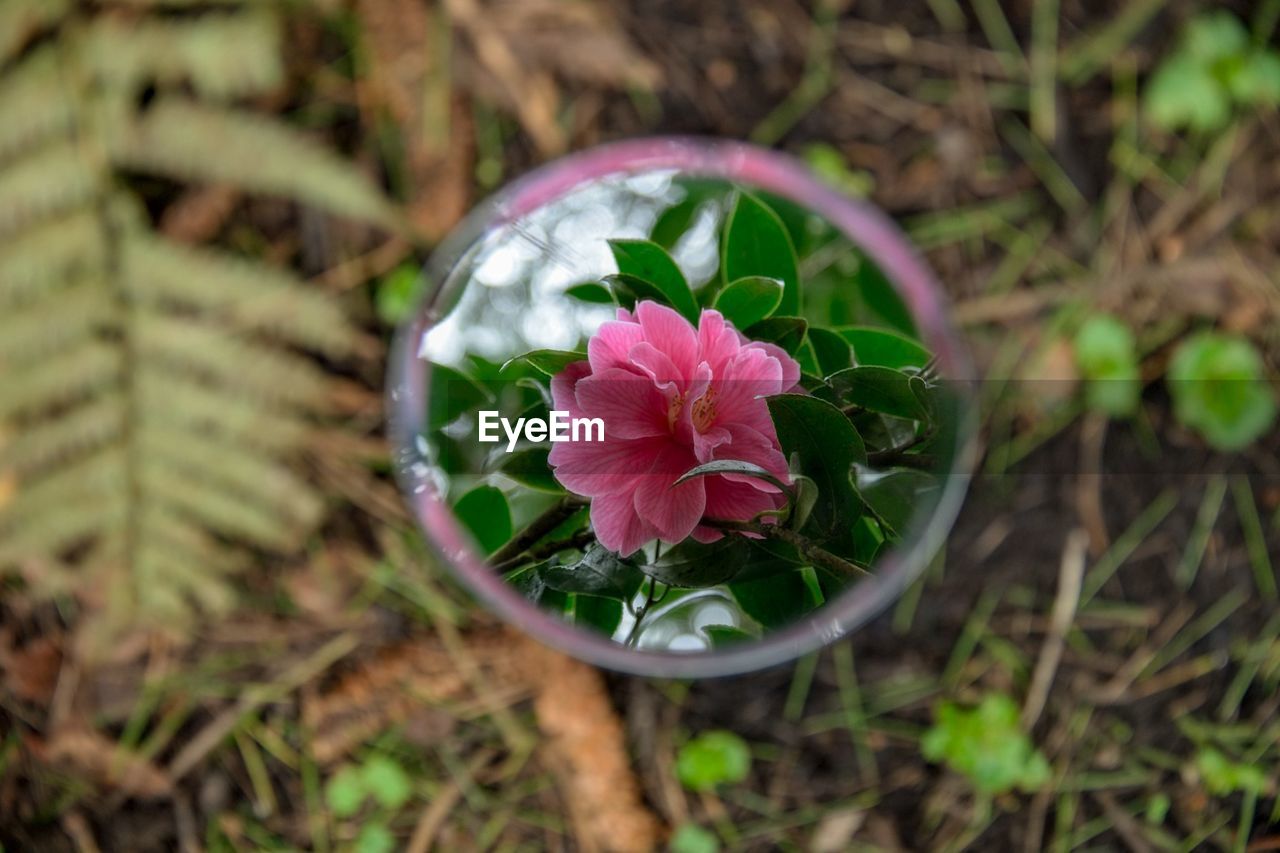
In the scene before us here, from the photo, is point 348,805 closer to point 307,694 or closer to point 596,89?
point 307,694

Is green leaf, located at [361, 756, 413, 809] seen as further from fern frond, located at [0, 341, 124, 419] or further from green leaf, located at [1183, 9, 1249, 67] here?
green leaf, located at [1183, 9, 1249, 67]

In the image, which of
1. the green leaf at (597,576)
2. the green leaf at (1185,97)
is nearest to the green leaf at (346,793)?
the green leaf at (597,576)

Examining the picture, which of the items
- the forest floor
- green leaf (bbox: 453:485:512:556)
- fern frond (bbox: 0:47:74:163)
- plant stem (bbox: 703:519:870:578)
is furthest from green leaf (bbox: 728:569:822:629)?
fern frond (bbox: 0:47:74:163)

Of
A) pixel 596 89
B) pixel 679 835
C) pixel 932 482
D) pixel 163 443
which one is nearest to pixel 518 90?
pixel 596 89

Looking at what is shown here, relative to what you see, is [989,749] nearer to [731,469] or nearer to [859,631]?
[859,631]

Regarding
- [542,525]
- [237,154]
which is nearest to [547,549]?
[542,525]

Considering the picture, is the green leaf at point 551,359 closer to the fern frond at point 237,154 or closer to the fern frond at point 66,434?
the fern frond at point 237,154

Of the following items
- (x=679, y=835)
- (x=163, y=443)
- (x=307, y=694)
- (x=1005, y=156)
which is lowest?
(x=679, y=835)
